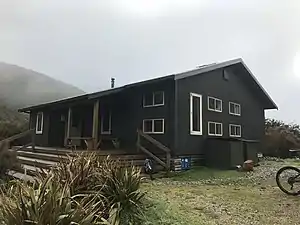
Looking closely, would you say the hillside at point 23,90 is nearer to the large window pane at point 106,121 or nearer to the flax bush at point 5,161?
the large window pane at point 106,121

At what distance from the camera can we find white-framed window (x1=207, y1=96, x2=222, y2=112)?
14.1m

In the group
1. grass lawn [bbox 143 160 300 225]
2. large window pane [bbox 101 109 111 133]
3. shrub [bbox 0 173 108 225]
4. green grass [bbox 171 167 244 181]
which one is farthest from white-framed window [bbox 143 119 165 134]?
shrub [bbox 0 173 108 225]

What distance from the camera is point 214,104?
14422 millimetres

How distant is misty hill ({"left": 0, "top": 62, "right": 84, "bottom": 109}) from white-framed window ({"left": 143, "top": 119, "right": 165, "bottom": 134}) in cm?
2465


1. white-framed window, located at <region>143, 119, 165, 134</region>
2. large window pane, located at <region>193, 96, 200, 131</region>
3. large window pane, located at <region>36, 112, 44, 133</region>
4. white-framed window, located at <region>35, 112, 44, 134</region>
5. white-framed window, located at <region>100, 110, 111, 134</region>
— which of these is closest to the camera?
white-framed window, located at <region>143, 119, 165, 134</region>

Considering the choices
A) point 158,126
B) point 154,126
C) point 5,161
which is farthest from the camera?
point 154,126

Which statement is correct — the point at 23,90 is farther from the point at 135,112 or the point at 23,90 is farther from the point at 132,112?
the point at 135,112

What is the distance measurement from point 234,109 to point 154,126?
5101 millimetres

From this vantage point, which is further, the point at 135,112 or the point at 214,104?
the point at 214,104

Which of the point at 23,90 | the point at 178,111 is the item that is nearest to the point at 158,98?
the point at 178,111

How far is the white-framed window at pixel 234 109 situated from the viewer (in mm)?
15689

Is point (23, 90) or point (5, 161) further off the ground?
point (23, 90)

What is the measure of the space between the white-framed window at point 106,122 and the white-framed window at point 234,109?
6.18m

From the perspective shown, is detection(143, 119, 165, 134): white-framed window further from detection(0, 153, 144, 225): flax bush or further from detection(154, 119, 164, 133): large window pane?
detection(0, 153, 144, 225): flax bush
